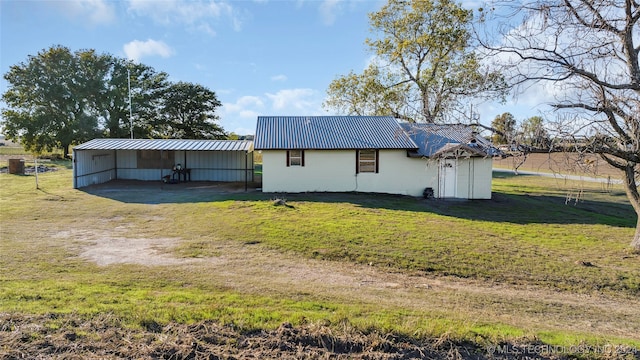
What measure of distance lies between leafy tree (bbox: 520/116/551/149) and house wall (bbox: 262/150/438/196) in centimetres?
978

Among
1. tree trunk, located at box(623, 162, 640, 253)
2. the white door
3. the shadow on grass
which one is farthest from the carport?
tree trunk, located at box(623, 162, 640, 253)

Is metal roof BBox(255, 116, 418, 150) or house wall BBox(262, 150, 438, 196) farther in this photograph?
house wall BBox(262, 150, 438, 196)

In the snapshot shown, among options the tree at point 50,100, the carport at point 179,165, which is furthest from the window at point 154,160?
the tree at point 50,100

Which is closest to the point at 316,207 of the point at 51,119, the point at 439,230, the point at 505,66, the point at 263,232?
the point at 263,232

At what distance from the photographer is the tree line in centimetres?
3262

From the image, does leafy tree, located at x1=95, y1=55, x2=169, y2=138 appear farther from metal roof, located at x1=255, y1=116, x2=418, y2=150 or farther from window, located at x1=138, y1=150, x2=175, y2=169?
metal roof, located at x1=255, y1=116, x2=418, y2=150

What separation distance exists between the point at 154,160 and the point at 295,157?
10700mm

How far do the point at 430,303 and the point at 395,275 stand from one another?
1.55 meters

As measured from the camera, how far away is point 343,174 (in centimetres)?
→ 1739

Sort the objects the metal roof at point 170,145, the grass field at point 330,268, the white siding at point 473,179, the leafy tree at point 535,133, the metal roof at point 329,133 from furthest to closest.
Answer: the metal roof at point 170,145, the metal roof at point 329,133, the white siding at point 473,179, the leafy tree at point 535,133, the grass field at point 330,268

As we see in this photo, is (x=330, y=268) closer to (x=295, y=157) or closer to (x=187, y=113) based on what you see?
(x=295, y=157)

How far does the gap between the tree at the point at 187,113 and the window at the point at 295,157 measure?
74.3 ft

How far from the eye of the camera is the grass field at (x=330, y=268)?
4.80 meters

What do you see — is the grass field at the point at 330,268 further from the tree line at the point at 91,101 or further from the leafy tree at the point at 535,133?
the tree line at the point at 91,101
